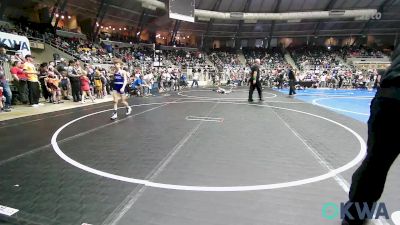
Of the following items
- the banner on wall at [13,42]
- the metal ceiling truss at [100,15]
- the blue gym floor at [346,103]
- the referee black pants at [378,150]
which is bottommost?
the blue gym floor at [346,103]

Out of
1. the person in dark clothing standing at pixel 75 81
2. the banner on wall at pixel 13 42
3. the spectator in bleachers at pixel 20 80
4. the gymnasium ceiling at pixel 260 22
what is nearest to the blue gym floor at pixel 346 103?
the person in dark clothing standing at pixel 75 81

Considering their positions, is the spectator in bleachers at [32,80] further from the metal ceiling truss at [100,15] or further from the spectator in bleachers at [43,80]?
the metal ceiling truss at [100,15]

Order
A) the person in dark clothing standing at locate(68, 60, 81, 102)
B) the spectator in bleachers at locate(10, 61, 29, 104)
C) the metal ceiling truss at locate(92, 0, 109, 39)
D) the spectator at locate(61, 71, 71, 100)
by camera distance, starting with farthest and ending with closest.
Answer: the metal ceiling truss at locate(92, 0, 109, 39) < the spectator at locate(61, 71, 71, 100) < the person in dark clothing standing at locate(68, 60, 81, 102) < the spectator in bleachers at locate(10, 61, 29, 104)

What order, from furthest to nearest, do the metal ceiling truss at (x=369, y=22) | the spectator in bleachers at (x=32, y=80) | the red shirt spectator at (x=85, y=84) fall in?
the metal ceiling truss at (x=369, y=22) < the red shirt spectator at (x=85, y=84) < the spectator in bleachers at (x=32, y=80)

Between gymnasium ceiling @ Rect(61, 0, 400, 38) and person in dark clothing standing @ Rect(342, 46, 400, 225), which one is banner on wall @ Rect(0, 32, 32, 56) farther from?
gymnasium ceiling @ Rect(61, 0, 400, 38)

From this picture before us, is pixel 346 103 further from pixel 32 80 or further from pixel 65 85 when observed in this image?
pixel 32 80

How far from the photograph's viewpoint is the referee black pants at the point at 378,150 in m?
1.79

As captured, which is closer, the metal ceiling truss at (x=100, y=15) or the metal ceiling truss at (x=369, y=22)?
the metal ceiling truss at (x=100, y=15)

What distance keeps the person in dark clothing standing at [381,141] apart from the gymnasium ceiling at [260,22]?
31630 mm

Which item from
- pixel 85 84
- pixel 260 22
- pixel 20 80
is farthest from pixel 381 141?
pixel 260 22

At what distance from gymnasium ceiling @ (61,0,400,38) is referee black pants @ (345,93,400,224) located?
31.7 meters

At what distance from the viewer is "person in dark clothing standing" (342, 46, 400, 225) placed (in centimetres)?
177

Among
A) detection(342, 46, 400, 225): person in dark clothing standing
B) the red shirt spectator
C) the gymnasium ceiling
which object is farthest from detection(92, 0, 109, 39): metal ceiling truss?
detection(342, 46, 400, 225): person in dark clothing standing

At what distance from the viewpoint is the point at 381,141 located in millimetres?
1860
